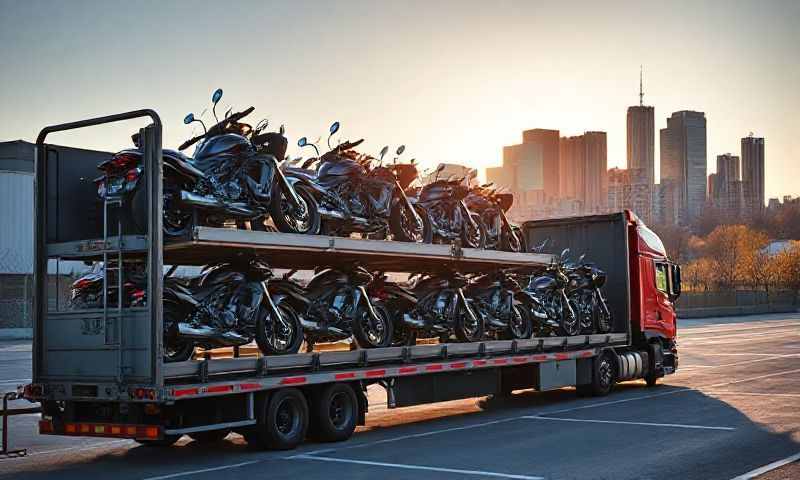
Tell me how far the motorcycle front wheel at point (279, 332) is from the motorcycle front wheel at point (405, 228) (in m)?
2.43

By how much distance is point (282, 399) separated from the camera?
11.6 m

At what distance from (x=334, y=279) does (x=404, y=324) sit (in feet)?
5.43

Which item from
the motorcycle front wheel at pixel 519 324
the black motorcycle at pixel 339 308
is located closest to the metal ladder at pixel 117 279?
the black motorcycle at pixel 339 308

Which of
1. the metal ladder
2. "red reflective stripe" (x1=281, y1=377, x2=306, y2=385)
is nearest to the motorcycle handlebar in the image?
the metal ladder

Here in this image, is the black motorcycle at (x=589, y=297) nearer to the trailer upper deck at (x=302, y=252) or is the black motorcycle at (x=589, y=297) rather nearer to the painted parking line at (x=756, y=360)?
the trailer upper deck at (x=302, y=252)

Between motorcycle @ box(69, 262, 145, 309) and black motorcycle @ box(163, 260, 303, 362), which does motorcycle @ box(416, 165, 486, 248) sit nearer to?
black motorcycle @ box(163, 260, 303, 362)

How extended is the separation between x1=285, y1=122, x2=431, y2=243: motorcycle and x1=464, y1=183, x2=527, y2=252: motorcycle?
2.11 m

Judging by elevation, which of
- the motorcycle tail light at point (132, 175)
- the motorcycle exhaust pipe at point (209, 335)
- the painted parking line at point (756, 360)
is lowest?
the painted parking line at point (756, 360)

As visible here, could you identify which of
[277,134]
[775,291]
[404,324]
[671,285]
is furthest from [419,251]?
[775,291]

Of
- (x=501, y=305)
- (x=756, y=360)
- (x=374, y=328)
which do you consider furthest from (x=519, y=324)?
(x=756, y=360)

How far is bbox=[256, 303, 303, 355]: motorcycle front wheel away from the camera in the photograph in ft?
38.5

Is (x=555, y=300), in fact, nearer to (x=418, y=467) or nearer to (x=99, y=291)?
(x=418, y=467)

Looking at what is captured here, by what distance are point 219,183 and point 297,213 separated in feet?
3.84

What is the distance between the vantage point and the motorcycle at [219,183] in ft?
35.4
